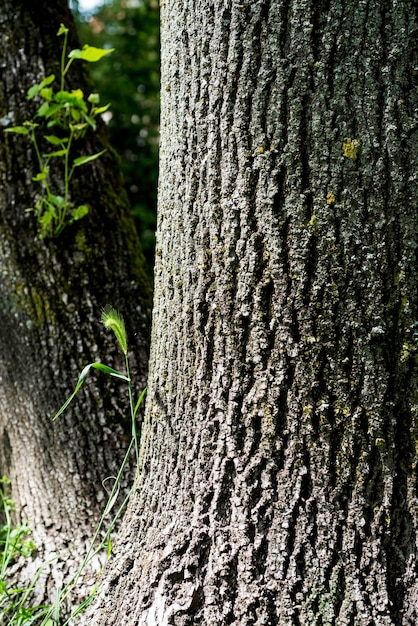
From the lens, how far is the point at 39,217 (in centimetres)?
263

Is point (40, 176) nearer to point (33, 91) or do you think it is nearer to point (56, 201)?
point (56, 201)

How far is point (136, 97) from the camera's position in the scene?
335 inches

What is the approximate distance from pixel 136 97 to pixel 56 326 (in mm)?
6541

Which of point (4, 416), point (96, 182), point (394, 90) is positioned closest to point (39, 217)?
point (96, 182)

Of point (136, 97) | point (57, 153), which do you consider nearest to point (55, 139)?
point (57, 153)

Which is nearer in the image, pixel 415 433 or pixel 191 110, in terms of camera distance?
pixel 415 433

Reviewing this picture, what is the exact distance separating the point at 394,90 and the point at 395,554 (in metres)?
1.07

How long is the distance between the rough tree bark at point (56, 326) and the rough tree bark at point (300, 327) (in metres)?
0.75

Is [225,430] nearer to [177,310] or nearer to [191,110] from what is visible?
[177,310]

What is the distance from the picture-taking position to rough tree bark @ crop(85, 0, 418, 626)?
5.16ft

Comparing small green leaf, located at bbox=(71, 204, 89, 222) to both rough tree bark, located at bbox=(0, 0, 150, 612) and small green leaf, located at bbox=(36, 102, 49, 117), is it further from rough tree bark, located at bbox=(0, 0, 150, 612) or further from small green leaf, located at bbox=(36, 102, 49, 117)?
small green leaf, located at bbox=(36, 102, 49, 117)

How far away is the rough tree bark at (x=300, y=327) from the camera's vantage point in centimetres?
157

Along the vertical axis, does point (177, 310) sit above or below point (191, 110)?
below

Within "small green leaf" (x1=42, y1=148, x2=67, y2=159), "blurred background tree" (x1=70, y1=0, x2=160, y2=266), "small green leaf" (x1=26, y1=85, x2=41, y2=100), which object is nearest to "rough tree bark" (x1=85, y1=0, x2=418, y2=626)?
"small green leaf" (x1=42, y1=148, x2=67, y2=159)
